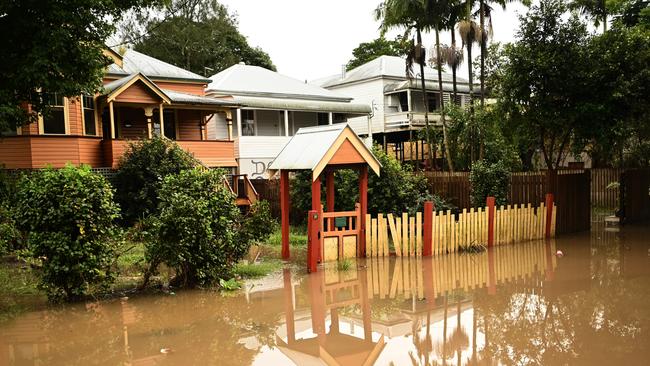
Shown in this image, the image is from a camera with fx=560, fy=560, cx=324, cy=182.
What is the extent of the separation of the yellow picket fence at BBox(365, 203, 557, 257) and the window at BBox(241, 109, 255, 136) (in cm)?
1564

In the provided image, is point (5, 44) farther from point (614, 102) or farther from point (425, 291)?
point (614, 102)

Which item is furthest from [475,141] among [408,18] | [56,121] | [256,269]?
[56,121]

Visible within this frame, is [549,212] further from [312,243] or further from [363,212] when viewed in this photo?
[312,243]

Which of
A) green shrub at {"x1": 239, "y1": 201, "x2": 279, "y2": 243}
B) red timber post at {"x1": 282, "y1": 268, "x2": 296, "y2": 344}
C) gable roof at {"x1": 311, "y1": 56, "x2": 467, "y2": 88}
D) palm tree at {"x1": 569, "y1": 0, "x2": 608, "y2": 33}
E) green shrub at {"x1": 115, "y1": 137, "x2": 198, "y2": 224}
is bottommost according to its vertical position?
red timber post at {"x1": 282, "y1": 268, "x2": 296, "y2": 344}

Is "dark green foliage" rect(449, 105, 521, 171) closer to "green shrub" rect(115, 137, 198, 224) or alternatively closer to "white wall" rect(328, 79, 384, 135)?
"white wall" rect(328, 79, 384, 135)

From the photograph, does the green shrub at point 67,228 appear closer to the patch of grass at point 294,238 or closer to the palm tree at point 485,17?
the patch of grass at point 294,238

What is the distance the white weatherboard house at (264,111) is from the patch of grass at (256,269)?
13461mm

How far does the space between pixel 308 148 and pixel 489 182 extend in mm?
6438

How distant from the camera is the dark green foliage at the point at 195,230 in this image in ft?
35.4

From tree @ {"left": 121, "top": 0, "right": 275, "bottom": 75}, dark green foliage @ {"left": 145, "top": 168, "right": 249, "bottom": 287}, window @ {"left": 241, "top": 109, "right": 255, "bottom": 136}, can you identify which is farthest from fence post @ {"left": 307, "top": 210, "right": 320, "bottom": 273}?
tree @ {"left": 121, "top": 0, "right": 275, "bottom": 75}

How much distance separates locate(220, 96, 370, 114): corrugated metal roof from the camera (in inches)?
1116

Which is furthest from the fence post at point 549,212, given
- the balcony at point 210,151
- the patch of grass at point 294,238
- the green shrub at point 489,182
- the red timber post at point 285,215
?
the balcony at point 210,151

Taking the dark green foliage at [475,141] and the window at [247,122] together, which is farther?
the window at [247,122]

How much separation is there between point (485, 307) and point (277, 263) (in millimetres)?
5992
